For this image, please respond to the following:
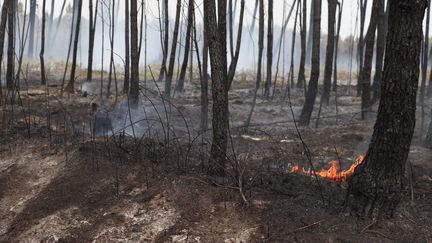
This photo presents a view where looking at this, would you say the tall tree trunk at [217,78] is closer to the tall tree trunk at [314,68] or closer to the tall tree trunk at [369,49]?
the tall tree trunk at [314,68]

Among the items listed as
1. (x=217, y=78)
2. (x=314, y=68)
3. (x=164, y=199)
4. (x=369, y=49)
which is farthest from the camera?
(x=314, y=68)

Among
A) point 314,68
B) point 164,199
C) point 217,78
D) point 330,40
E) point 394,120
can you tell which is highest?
point 330,40

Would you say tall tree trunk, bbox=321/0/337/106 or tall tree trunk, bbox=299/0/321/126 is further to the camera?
tall tree trunk, bbox=321/0/337/106

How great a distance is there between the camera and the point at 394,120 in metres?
3.55

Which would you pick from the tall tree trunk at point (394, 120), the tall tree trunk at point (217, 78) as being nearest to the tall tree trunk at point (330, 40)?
the tall tree trunk at point (217, 78)

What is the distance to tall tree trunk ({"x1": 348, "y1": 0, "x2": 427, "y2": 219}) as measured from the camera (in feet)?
11.3

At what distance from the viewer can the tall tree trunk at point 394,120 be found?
3449 millimetres

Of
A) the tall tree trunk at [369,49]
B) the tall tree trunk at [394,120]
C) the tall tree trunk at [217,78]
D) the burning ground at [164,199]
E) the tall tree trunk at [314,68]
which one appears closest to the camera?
the tall tree trunk at [394,120]

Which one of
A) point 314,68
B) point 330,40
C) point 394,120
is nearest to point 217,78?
point 394,120

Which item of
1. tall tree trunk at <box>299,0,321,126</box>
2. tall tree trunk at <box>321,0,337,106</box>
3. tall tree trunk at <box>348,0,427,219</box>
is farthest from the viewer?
tall tree trunk at <box>321,0,337,106</box>

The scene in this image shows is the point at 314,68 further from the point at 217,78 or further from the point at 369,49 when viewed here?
the point at 217,78

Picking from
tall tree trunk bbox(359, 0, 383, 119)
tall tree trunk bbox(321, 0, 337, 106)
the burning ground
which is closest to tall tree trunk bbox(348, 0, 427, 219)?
the burning ground

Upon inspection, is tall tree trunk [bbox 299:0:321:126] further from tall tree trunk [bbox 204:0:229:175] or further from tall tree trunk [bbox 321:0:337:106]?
tall tree trunk [bbox 204:0:229:175]

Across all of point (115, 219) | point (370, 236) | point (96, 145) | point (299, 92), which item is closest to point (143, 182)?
point (115, 219)
